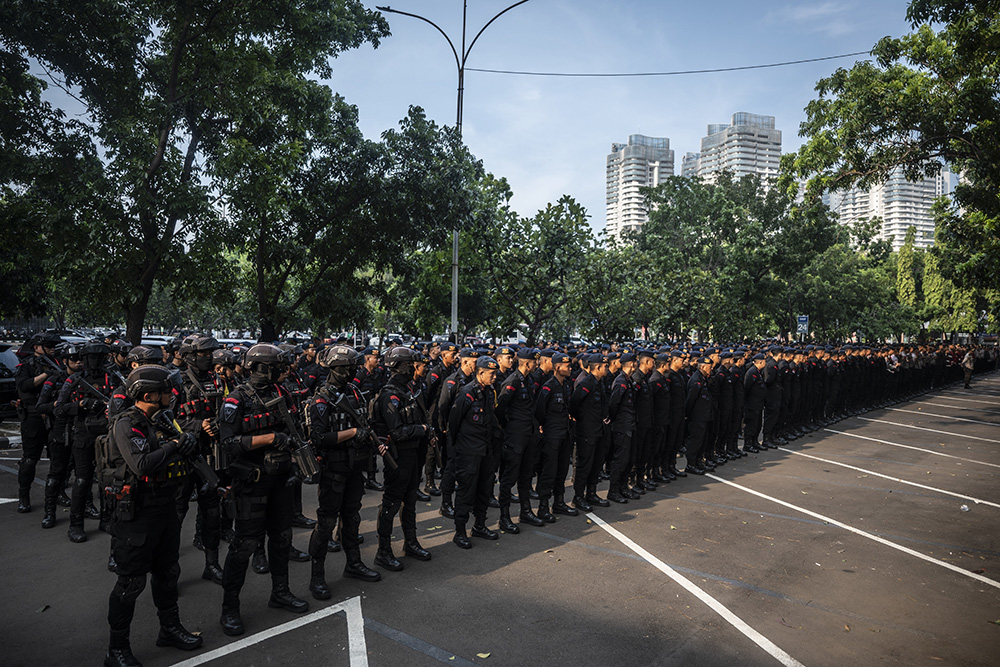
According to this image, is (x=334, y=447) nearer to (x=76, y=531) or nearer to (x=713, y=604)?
(x=76, y=531)

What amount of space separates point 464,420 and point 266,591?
262 centimetres

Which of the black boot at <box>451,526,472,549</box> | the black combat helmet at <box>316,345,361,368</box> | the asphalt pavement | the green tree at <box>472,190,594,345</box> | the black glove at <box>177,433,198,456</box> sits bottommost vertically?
the asphalt pavement

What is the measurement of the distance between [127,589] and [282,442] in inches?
54.6

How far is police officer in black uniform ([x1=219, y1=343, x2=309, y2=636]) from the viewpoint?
15.5ft

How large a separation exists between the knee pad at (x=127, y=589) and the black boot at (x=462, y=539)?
328cm

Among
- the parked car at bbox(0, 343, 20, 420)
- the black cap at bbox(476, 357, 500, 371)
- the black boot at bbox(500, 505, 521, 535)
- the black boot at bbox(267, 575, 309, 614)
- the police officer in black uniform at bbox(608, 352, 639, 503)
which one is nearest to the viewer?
the black boot at bbox(267, 575, 309, 614)

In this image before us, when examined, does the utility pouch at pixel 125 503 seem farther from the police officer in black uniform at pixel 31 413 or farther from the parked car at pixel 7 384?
the parked car at pixel 7 384

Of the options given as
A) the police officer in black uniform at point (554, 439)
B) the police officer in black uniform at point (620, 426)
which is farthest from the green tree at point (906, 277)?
the police officer in black uniform at point (554, 439)

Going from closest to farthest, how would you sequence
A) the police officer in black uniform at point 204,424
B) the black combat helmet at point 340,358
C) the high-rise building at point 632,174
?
the black combat helmet at point 340,358 → the police officer in black uniform at point 204,424 → the high-rise building at point 632,174

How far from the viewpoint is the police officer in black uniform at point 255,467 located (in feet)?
15.5

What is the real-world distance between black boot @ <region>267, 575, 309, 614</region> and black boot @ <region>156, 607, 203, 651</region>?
679 mm

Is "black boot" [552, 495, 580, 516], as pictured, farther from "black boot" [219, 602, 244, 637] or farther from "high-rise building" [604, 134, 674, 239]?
"high-rise building" [604, 134, 674, 239]

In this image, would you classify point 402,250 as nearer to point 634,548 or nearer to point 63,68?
point 63,68

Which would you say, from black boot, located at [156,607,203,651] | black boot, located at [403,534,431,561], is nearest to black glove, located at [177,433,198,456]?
black boot, located at [156,607,203,651]
